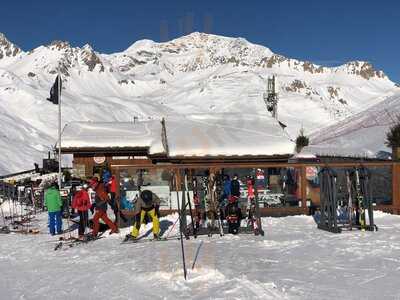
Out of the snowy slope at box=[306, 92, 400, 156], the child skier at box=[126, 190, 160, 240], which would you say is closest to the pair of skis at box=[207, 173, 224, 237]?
the child skier at box=[126, 190, 160, 240]

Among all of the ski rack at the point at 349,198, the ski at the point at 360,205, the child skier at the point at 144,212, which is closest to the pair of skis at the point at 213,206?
the child skier at the point at 144,212

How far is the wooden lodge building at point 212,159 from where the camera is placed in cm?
1680

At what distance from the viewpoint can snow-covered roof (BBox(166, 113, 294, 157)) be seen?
69.9ft

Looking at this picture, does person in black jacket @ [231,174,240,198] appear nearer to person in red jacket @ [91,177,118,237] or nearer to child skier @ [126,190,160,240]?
child skier @ [126,190,160,240]

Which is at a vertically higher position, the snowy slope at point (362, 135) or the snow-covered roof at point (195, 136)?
the snowy slope at point (362, 135)

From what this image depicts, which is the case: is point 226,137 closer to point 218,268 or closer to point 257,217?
point 257,217

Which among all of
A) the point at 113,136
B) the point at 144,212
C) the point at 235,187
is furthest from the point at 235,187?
the point at 113,136

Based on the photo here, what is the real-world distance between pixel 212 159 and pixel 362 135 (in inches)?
1562

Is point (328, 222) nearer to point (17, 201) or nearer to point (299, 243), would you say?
point (299, 243)

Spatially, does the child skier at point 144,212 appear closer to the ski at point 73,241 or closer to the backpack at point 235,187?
the ski at point 73,241

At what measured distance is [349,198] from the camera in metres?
15.2

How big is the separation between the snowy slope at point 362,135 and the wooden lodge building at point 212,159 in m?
19.0

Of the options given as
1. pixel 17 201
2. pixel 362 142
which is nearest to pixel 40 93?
pixel 362 142

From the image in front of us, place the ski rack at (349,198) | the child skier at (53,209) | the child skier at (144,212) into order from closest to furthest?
the child skier at (144,212) → the ski rack at (349,198) → the child skier at (53,209)
